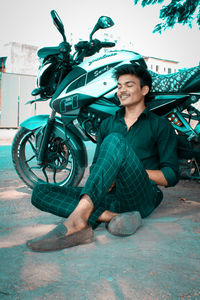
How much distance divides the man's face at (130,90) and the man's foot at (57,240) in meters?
1.02

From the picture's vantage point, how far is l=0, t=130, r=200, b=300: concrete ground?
1.33 m

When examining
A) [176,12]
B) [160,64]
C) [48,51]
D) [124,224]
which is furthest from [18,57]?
[124,224]

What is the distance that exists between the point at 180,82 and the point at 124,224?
140cm

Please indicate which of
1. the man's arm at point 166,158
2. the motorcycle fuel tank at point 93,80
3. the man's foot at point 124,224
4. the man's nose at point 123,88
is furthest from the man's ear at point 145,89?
the man's foot at point 124,224

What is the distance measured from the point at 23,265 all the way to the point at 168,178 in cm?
108

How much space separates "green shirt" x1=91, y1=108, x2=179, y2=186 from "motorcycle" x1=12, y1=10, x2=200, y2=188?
369mm

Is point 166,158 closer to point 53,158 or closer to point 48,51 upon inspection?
point 53,158

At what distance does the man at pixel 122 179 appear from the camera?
1.83 m

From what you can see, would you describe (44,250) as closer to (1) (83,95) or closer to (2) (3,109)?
(1) (83,95)

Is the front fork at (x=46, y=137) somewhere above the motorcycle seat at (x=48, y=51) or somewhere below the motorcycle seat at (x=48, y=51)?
below

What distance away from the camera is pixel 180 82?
2.71 metres

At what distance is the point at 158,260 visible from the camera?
65.0 inches

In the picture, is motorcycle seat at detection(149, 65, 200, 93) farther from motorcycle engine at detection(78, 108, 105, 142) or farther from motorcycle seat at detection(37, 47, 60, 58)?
motorcycle seat at detection(37, 47, 60, 58)

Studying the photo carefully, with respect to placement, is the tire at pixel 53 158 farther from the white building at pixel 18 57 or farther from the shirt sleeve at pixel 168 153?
the white building at pixel 18 57
